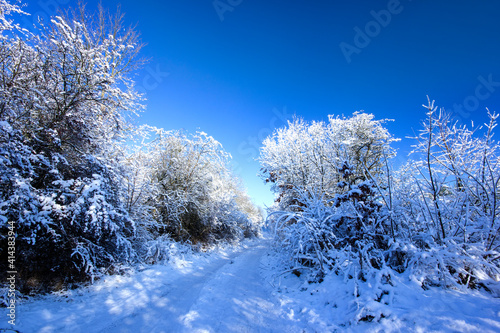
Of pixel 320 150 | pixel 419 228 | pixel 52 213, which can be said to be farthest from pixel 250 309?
pixel 320 150

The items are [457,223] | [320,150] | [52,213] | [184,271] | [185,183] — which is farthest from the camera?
[185,183]

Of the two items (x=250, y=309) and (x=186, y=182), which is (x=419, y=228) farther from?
(x=186, y=182)

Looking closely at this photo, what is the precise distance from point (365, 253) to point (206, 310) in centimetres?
362

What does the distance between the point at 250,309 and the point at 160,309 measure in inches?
77.8

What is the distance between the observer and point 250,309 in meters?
4.17

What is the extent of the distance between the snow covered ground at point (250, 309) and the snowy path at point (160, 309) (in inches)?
0.6

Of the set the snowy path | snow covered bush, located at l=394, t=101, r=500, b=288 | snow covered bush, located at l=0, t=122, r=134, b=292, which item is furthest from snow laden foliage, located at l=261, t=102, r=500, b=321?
snow covered bush, located at l=0, t=122, r=134, b=292

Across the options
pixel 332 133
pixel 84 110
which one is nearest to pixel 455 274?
pixel 84 110

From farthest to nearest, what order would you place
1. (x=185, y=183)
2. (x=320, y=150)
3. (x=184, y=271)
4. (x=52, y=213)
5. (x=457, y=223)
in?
(x=185, y=183) < (x=320, y=150) < (x=184, y=271) < (x=52, y=213) < (x=457, y=223)

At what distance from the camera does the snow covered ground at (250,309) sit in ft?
8.43

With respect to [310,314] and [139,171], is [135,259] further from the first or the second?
[310,314]

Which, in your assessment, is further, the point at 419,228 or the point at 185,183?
the point at 185,183

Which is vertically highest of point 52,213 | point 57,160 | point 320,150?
point 320,150

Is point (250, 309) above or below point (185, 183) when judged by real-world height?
below
